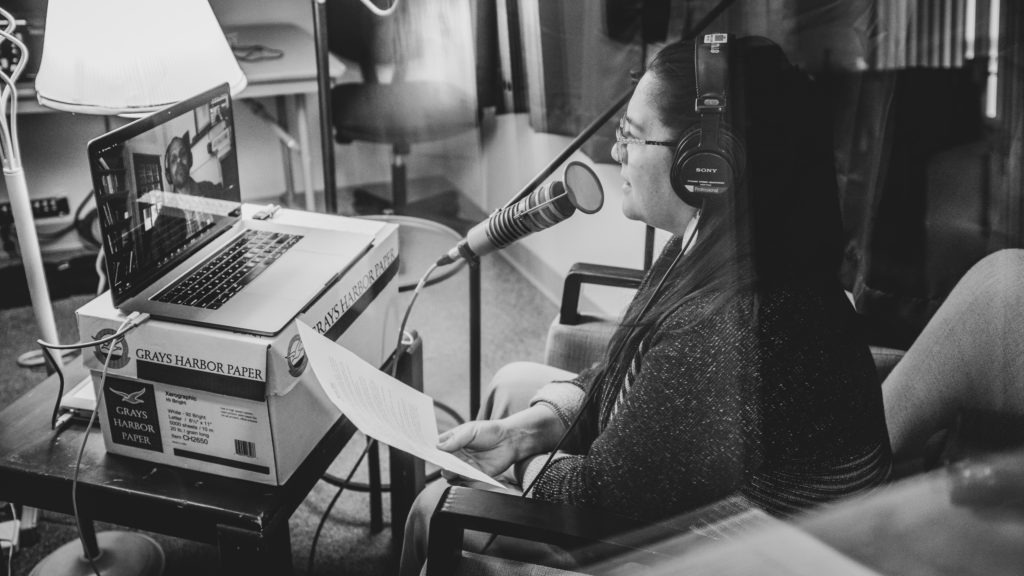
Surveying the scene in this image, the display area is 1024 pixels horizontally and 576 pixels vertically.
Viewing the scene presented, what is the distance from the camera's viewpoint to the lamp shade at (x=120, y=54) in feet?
3.61

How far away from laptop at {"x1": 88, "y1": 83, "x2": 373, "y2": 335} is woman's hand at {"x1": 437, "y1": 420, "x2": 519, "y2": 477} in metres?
0.27

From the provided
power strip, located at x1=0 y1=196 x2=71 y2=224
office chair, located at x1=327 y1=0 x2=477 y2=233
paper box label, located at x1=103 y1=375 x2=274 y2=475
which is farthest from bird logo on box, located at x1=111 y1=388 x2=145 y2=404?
power strip, located at x1=0 y1=196 x2=71 y2=224

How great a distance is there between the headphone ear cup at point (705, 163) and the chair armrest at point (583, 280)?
1.71 ft

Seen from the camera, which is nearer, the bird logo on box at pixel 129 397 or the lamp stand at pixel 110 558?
the bird logo on box at pixel 129 397

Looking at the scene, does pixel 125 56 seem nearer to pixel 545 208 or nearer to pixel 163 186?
pixel 163 186

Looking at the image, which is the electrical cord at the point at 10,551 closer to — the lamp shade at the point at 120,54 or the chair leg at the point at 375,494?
the chair leg at the point at 375,494

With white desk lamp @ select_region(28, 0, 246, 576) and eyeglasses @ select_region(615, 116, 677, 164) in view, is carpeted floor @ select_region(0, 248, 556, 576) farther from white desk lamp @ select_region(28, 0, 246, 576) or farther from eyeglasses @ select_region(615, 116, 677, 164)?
eyeglasses @ select_region(615, 116, 677, 164)

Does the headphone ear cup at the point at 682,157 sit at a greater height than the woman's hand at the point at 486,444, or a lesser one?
greater

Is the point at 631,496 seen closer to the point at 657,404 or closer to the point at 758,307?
the point at 657,404

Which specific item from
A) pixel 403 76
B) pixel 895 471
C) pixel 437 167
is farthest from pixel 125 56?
pixel 437 167

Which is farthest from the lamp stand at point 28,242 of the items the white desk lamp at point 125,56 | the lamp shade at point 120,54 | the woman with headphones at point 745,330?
the woman with headphones at point 745,330

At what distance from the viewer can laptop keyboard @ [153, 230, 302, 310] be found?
1.04 meters

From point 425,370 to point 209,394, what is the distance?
50.3 inches

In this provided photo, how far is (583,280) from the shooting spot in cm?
153
